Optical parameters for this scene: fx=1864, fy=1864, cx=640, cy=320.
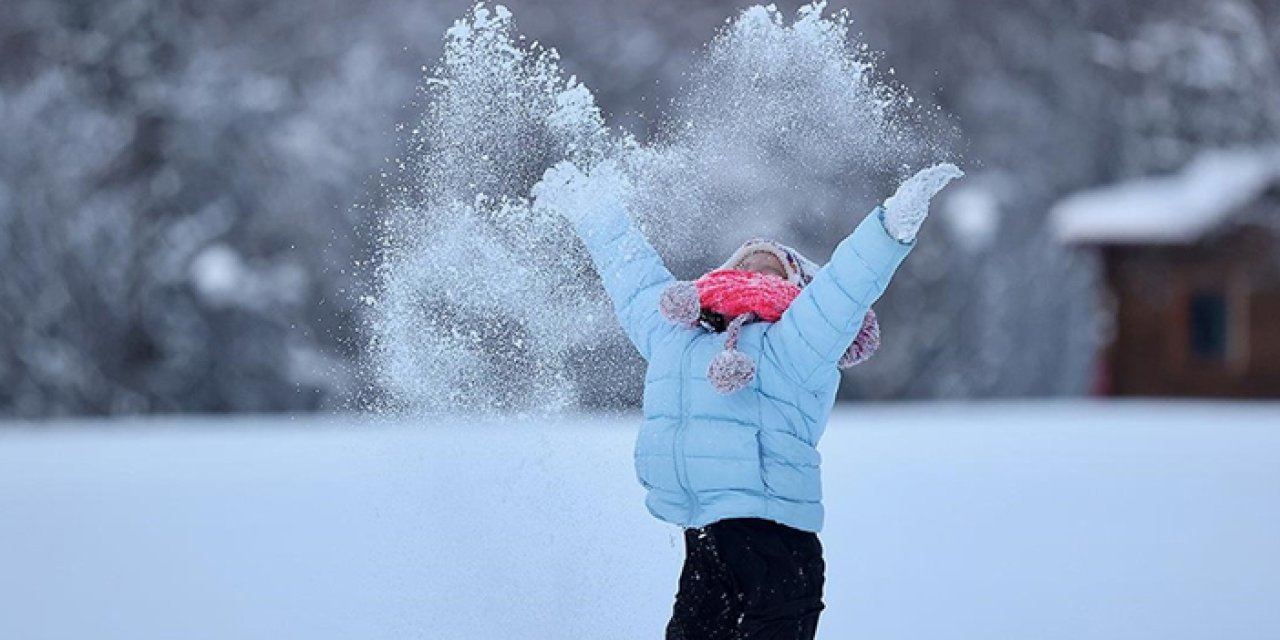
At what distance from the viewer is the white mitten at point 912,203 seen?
3.73 meters

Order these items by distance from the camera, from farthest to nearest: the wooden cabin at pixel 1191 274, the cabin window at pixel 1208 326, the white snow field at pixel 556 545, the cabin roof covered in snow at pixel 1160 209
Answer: the cabin window at pixel 1208 326 → the wooden cabin at pixel 1191 274 → the cabin roof covered in snow at pixel 1160 209 → the white snow field at pixel 556 545

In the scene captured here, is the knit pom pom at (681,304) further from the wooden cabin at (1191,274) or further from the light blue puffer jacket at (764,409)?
the wooden cabin at (1191,274)

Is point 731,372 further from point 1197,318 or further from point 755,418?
point 1197,318

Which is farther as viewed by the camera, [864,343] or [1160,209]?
[1160,209]

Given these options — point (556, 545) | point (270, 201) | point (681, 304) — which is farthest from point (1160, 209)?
point (681, 304)

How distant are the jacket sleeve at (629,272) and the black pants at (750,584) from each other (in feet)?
1.75

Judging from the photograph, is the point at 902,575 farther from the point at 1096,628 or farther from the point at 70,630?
the point at 70,630

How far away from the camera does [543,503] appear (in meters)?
5.39

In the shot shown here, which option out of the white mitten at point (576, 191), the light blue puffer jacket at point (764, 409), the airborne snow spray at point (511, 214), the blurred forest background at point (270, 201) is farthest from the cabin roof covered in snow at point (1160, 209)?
the light blue puffer jacket at point (764, 409)

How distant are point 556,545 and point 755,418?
1.52 m

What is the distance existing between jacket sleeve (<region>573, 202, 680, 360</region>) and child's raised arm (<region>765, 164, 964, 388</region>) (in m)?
0.35

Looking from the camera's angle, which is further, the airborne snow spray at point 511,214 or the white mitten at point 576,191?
the airborne snow spray at point 511,214

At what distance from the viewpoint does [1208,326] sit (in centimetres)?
2823

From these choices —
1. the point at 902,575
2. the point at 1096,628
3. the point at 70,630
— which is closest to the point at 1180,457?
the point at 902,575
